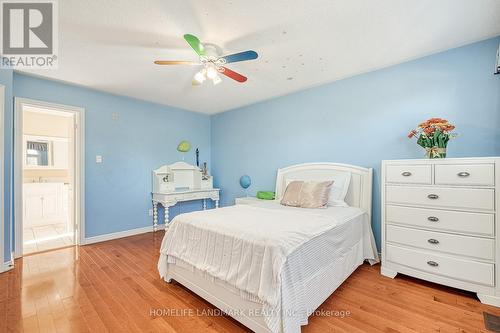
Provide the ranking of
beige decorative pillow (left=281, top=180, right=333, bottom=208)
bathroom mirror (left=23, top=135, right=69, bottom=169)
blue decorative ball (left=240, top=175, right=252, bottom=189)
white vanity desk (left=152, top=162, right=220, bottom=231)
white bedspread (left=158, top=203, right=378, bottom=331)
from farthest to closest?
bathroom mirror (left=23, top=135, right=69, bottom=169)
blue decorative ball (left=240, top=175, right=252, bottom=189)
white vanity desk (left=152, top=162, right=220, bottom=231)
beige decorative pillow (left=281, top=180, right=333, bottom=208)
white bedspread (left=158, top=203, right=378, bottom=331)

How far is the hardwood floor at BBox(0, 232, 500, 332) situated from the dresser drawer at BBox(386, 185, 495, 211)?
2.69ft

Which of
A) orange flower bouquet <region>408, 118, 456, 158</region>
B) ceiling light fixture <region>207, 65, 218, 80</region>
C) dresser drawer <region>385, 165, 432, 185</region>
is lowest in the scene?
dresser drawer <region>385, 165, 432, 185</region>

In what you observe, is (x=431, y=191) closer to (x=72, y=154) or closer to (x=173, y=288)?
(x=173, y=288)

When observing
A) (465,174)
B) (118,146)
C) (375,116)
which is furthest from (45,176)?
(465,174)

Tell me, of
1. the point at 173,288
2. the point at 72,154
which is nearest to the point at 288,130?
the point at 173,288

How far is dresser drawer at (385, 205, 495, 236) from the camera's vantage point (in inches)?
76.2

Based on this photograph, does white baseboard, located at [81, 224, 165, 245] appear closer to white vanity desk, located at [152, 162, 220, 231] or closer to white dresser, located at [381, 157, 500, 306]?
white vanity desk, located at [152, 162, 220, 231]

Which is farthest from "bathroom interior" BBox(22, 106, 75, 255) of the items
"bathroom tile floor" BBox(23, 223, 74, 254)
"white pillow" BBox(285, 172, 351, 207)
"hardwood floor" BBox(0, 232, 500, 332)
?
"white pillow" BBox(285, 172, 351, 207)

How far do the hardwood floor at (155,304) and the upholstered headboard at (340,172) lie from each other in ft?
→ 2.66

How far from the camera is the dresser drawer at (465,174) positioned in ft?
6.29

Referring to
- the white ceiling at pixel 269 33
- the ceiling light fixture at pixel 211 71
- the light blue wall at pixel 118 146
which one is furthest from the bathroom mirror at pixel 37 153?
the ceiling light fixture at pixel 211 71

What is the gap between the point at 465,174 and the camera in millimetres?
2010

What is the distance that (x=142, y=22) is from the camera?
1.95 metres

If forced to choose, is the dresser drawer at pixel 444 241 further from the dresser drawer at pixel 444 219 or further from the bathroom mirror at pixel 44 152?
the bathroom mirror at pixel 44 152
